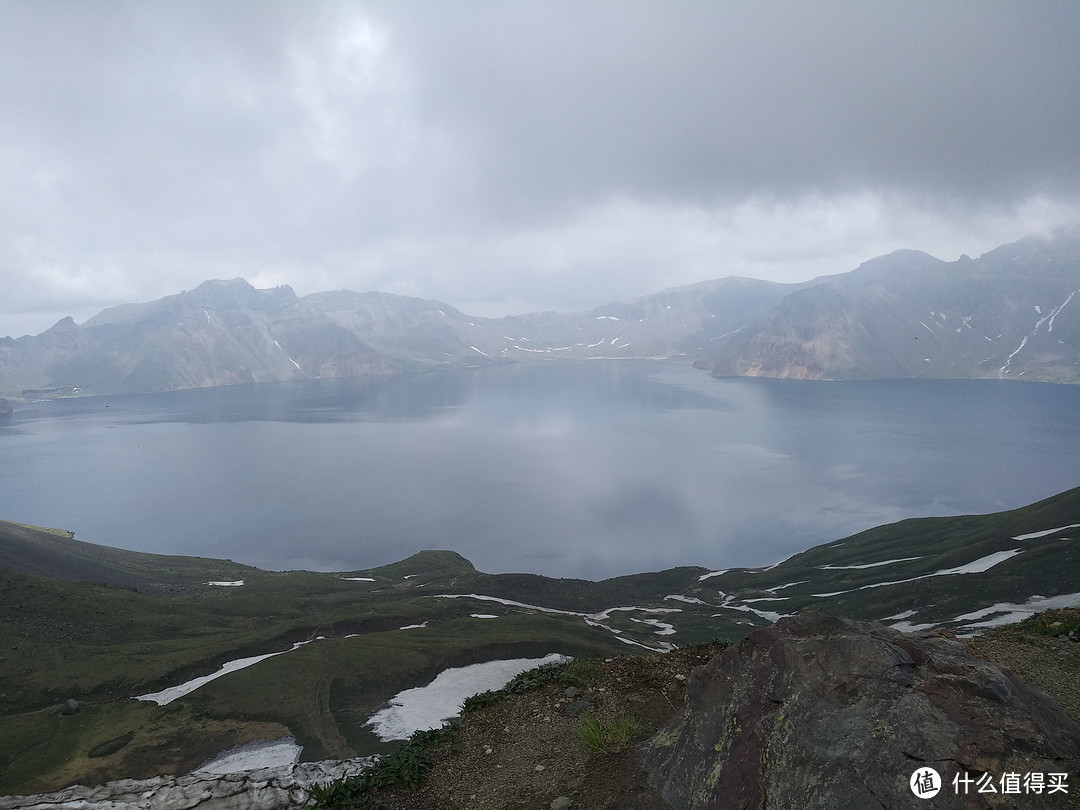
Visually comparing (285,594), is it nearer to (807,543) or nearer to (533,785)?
(533,785)

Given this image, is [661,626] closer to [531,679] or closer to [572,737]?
[531,679]

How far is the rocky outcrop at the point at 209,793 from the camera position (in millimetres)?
12922

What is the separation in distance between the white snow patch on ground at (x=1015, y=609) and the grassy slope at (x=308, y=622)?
1865mm

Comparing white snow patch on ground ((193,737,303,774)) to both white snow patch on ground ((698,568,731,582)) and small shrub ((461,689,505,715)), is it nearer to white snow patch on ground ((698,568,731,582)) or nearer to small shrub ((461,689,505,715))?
small shrub ((461,689,505,715))

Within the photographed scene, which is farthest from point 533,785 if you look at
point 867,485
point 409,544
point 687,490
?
point 867,485

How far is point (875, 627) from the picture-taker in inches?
367

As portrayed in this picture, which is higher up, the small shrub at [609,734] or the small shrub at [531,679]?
the small shrub at [609,734]

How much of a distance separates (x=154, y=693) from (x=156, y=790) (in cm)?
3623

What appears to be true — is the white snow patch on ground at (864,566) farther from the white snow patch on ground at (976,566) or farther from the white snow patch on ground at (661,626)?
the white snow patch on ground at (661,626)

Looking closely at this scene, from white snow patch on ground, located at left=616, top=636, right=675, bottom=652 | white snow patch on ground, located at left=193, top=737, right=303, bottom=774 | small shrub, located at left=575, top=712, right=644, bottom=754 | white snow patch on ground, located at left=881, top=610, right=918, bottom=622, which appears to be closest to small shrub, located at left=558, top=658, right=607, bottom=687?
small shrub, located at left=575, top=712, right=644, bottom=754

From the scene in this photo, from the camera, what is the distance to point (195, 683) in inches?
1804

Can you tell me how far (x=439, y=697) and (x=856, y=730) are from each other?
137 feet

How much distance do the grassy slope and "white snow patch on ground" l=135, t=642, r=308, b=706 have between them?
3.40ft

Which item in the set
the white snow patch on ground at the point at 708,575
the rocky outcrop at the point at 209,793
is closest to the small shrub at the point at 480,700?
the rocky outcrop at the point at 209,793
